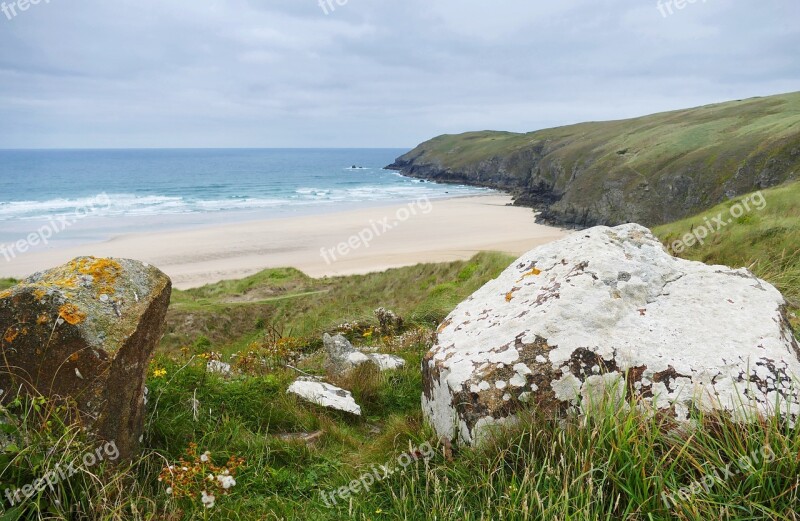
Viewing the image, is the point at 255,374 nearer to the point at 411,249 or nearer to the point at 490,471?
the point at 490,471

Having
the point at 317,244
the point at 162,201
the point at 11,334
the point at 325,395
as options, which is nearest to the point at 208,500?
the point at 11,334

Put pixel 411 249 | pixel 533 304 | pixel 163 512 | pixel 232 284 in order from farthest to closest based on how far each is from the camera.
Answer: pixel 411 249
pixel 232 284
pixel 533 304
pixel 163 512

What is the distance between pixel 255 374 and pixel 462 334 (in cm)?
267

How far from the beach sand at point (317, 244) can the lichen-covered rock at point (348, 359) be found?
2238 centimetres

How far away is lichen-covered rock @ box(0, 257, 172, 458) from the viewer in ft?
11.3

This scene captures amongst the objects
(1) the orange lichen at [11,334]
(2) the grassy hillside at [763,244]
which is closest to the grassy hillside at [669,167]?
(2) the grassy hillside at [763,244]

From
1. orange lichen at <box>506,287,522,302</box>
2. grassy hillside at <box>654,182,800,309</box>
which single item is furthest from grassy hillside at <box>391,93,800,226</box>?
orange lichen at <box>506,287,522,302</box>

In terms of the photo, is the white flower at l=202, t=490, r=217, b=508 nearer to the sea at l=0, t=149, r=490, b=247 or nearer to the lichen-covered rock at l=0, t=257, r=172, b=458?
the lichen-covered rock at l=0, t=257, r=172, b=458

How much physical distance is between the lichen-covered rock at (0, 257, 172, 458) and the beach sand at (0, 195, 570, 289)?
25.6 meters

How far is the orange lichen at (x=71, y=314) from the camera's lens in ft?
11.8

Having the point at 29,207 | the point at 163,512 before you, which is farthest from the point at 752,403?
the point at 29,207

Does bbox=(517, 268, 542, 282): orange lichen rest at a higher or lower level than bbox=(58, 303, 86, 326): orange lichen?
lower

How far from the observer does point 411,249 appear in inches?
1479

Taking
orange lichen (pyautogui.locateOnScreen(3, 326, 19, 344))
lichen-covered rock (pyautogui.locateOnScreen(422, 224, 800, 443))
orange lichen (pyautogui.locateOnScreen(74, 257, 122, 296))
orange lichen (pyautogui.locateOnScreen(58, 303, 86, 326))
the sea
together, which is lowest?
the sea
